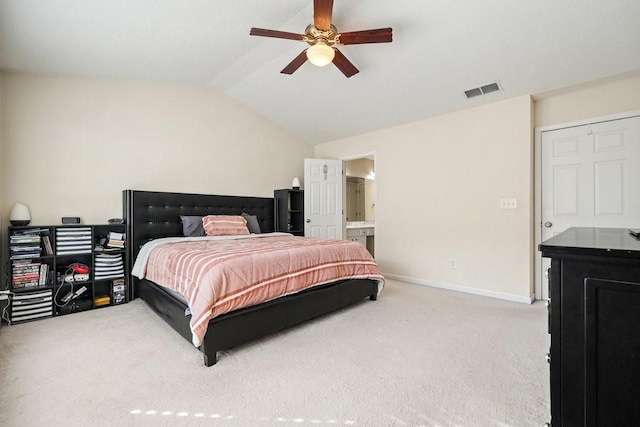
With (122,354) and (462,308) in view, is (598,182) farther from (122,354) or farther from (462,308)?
(122,354)

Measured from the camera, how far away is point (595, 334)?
2.96 ft

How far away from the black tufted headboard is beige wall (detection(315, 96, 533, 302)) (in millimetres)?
2267

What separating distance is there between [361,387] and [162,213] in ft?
10.7

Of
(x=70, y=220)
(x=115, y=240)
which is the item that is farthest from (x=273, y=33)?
(x=70, y=220)

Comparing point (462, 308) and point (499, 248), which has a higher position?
point (499, 248)

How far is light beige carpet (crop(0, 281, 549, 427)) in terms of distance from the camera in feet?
4.97

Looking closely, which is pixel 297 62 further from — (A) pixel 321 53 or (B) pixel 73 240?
(B) pixel 73 240

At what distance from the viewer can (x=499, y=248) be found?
3.59 meters

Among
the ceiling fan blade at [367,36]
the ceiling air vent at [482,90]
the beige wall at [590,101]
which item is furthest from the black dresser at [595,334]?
the beige wall at [590,101]

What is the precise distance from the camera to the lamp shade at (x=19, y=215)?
2.92 meters

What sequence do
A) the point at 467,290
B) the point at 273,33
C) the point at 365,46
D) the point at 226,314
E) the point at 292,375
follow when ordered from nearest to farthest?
the point at 292,375 < the point at 226,314 < the point at 273,33 < the point at 365,46 < the point at 467,290

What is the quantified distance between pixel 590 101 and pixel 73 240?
5705 mm

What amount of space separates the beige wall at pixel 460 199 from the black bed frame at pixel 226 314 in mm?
1318

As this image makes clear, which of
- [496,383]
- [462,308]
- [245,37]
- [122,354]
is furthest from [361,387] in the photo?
[245,37]
